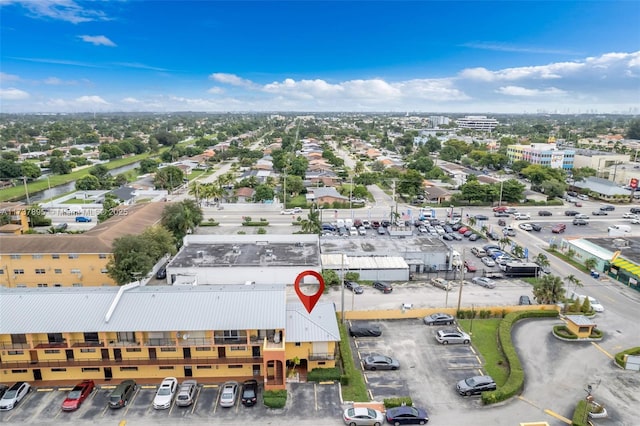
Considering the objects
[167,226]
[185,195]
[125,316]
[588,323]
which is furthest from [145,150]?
[588,323]

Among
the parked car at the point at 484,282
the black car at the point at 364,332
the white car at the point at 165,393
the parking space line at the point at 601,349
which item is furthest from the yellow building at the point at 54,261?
the parking space line at the point at 601,349

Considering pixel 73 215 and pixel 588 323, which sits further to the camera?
pixel 73 215

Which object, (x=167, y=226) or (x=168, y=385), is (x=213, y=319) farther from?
(x=167, y=226)

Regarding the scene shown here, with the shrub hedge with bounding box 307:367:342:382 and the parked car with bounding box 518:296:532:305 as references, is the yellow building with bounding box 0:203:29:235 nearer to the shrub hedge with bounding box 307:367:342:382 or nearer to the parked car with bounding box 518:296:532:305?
the shrub hedge with bounding box 307:367:342:382

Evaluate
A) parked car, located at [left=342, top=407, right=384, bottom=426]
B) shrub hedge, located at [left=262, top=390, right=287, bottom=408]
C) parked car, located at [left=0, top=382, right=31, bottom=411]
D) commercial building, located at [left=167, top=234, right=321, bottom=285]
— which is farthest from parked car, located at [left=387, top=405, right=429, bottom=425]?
parked car, located at [left=0, top=382, right=31, bottom=411]

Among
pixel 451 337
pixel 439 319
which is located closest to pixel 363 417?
pixel 451 337

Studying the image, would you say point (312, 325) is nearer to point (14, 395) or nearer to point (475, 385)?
point (475, 385)
